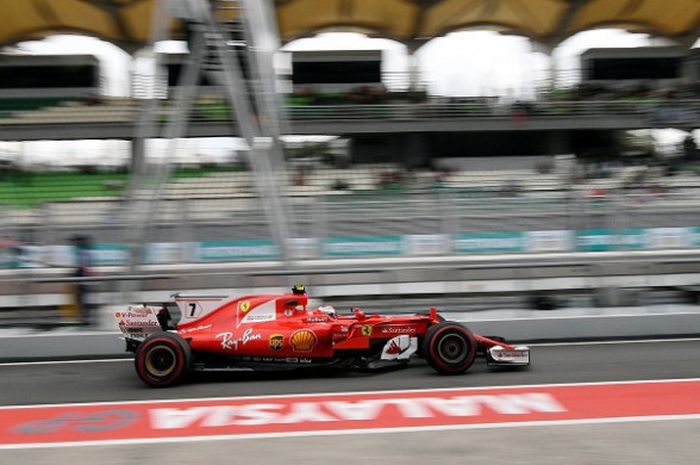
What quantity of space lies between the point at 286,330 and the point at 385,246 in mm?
5230

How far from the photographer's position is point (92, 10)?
2719 centimetres

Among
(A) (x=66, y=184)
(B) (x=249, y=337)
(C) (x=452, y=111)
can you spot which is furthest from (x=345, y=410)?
(C) (x=452, y=111)

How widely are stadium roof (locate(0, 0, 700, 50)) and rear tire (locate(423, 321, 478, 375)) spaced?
70.6 ft

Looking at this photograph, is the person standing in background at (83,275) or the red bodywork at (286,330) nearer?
the red bodywork at (286,330)

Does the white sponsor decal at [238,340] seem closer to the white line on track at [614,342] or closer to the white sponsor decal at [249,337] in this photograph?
the white sponsor decal at [249,337]

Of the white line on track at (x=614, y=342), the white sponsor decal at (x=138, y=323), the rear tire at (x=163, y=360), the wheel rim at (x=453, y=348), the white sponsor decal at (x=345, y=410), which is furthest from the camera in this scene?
the white line on track at (x=614, y=342)

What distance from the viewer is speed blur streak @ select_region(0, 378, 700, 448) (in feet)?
19.4

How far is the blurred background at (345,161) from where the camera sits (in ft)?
34.3

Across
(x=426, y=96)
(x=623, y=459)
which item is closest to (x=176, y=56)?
(x=426, y=96)

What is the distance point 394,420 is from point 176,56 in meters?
25.4

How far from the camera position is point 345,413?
21.0 ft

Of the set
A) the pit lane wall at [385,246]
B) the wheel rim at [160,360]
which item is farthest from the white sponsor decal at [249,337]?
the pit lane wall at [385,246]

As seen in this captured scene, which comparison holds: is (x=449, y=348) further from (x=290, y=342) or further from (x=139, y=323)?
(x=139, y=323)

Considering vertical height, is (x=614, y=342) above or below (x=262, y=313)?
below
